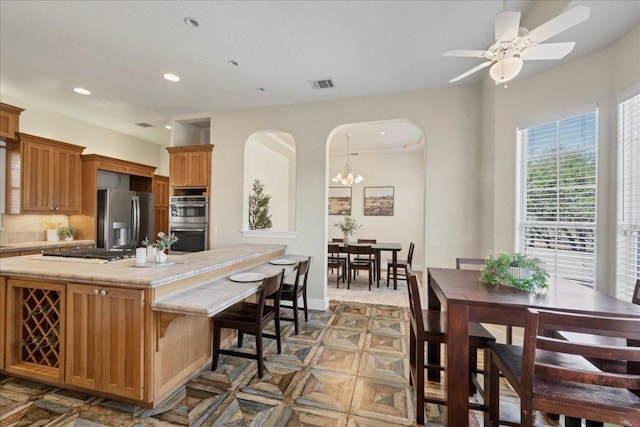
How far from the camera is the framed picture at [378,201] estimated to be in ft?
24.2

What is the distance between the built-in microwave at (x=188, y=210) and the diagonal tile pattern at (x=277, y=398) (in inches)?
100

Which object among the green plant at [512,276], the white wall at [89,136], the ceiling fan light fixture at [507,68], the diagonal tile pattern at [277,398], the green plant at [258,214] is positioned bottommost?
the diagonal tile pattern at [277,398]

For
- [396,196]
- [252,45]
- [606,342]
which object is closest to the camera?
[606,342]

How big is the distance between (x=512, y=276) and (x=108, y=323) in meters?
2.79

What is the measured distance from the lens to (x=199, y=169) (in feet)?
15.5

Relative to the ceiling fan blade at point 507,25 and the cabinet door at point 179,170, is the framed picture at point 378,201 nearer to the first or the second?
the cabinet door at point 179,170

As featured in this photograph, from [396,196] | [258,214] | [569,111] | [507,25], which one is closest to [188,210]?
[258,214]

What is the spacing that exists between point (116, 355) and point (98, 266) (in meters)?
0.73

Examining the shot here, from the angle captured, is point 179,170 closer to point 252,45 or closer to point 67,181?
point 67,181

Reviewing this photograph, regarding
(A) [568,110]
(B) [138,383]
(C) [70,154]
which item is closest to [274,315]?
(B) [138,383]

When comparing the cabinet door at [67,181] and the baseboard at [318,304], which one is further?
the cabinet door at [67,181]

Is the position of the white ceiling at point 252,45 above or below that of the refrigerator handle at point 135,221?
above

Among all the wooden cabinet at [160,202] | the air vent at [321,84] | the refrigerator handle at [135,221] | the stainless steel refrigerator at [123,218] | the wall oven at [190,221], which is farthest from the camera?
the wooden cabinet at [160,202]

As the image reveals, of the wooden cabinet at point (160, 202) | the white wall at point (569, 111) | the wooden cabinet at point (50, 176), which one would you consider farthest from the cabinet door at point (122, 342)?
the wooden cabinet at point (160, 202)
